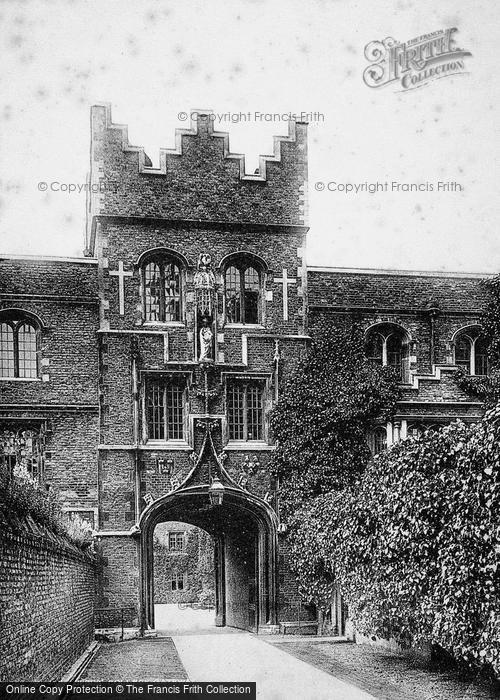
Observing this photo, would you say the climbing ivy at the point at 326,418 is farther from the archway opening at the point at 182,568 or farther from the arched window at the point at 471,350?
the archway opening at the point at 182,568

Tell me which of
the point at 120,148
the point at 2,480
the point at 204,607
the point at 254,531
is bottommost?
the point at 204,607

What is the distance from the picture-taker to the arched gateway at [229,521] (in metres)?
21.7

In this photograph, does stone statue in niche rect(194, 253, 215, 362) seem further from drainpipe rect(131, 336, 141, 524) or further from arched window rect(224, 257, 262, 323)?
drainpipe rect(131, 336, 141, 524)

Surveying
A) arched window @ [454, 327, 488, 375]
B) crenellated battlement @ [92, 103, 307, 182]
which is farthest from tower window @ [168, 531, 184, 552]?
crenellated battlement @ [92, 103, 307, 182]

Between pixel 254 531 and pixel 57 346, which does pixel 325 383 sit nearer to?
pixel 254 531

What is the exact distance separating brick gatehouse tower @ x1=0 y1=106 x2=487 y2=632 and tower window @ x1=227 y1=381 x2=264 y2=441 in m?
0.04

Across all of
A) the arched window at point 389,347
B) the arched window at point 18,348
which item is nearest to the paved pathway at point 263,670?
the arched window at point 18,348

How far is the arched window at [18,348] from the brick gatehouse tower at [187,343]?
1.3 inches

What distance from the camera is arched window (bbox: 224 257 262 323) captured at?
2280 cm

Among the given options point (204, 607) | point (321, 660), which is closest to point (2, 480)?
point (321, 660)

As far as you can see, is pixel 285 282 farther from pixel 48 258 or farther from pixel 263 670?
pixel 263 670

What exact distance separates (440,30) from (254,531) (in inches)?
515

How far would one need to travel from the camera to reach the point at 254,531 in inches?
901

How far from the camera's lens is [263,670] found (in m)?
15.4
